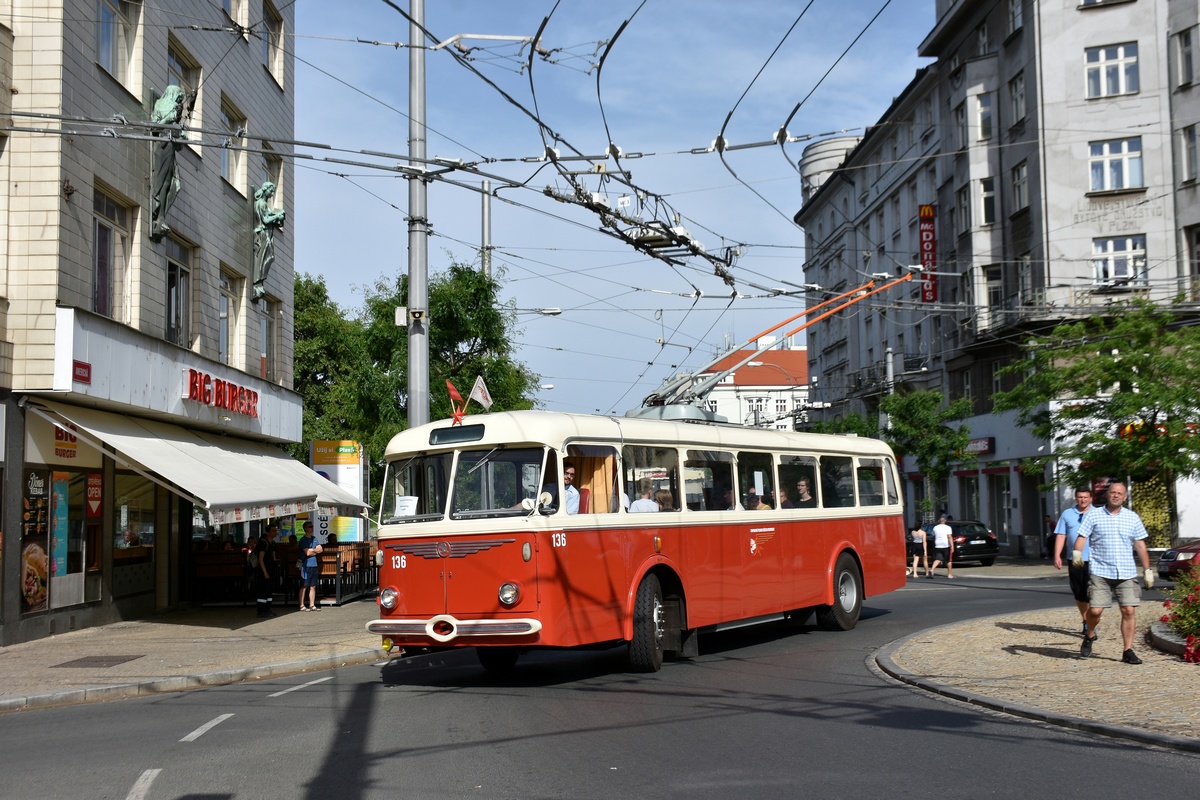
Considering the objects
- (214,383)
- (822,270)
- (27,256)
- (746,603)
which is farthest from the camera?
(822,270)

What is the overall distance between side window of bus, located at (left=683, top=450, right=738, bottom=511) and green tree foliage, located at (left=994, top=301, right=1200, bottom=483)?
19687 millimetres

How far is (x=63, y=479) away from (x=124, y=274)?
3.91 meters

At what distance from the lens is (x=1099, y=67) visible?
40750 millimetres

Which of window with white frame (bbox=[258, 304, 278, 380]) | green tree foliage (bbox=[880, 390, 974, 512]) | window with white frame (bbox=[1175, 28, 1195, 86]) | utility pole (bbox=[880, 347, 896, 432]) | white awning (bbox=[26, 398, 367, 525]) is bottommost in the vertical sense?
white awning (bbox=[26, 398, 367, 525])

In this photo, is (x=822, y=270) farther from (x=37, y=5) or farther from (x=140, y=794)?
(x=140, y=794)

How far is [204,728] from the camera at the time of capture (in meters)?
→ 10.4

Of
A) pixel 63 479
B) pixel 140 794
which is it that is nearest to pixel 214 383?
pixel 63 479

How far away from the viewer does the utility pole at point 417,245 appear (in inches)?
757

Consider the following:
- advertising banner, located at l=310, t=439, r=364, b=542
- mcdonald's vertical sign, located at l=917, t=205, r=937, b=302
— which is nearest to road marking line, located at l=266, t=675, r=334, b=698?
advertising banner, located at l=310, t=439, r=364, b=542

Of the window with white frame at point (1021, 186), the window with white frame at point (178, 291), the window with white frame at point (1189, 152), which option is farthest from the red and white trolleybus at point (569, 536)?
the window with white frame at point (1021, 186)

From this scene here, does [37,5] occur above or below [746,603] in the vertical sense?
above

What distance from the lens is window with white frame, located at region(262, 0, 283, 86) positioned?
3031cm

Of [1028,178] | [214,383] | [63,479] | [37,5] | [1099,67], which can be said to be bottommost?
[63,479]

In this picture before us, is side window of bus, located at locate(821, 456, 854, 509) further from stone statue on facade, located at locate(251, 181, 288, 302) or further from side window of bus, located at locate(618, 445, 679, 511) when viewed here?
stone statue on facade, located at locate(251, 181, 288, 302)
